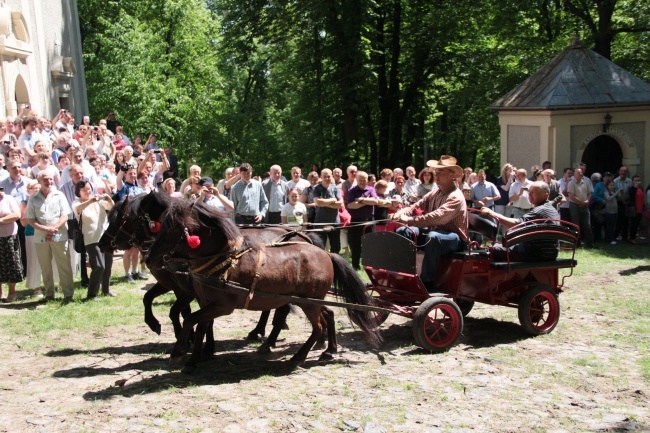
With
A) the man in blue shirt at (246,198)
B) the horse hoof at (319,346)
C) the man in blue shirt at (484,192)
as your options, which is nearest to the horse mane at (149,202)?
the horse hoof at (319,346)

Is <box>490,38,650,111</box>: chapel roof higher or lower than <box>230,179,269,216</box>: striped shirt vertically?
higher

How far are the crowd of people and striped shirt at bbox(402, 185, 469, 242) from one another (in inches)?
0.5

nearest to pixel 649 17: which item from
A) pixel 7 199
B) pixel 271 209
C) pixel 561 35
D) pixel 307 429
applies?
pixel 561 35

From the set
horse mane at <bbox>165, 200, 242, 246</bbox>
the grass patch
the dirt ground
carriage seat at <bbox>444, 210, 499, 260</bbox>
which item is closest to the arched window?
the grass patch

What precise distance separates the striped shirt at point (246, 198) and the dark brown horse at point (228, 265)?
4.46 metres

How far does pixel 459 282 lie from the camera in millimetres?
9219

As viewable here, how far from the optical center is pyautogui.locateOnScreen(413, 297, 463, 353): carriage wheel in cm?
877

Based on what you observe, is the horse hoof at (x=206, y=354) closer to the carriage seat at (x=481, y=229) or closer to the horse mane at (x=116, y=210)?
the horse mane at (x=116, y=210)

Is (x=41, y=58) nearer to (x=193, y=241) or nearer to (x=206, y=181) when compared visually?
(x=206, y=181)

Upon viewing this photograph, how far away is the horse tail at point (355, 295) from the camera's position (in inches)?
350

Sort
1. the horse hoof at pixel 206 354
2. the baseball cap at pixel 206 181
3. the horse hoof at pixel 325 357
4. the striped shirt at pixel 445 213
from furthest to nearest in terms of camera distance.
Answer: the baseball cap at pixel 206 181 → the striped shirt at pixel 445 213 → the horse hoof at pixel 325 357 → the horse hoof at pixel 206 354

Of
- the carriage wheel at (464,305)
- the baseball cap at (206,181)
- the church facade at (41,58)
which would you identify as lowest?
the carriage wheel at (464,305)

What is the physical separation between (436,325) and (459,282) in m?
0.60

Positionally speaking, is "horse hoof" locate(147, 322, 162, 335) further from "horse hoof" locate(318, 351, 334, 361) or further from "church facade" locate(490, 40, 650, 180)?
"church facade" locate(490, 40, 650, 180)
